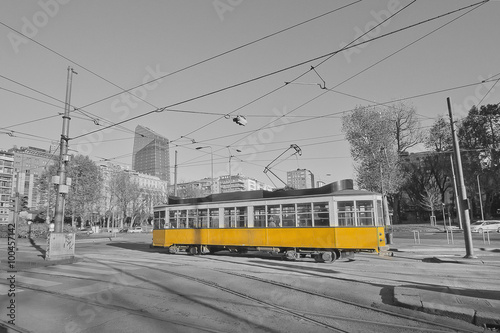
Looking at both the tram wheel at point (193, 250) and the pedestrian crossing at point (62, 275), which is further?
the tram wheel at point (193, 250)

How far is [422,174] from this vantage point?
164ft

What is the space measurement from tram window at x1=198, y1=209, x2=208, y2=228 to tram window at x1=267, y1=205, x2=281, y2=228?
3.68 metres

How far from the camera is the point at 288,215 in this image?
14070mm

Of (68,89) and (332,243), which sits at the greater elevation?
(68,89)

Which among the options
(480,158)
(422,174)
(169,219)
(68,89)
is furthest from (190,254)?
(422,174)

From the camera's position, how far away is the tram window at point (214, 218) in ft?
52.9

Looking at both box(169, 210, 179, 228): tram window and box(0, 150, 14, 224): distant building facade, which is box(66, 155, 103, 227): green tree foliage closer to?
box(169, 210, 179, 228): tram window

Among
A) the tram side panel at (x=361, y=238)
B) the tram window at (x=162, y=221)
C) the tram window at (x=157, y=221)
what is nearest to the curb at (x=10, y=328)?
the tram side panel at (x=361, y=238)

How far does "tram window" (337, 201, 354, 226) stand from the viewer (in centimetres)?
1286

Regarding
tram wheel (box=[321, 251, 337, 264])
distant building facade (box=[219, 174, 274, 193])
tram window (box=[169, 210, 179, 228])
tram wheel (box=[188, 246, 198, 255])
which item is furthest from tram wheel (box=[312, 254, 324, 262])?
distant building facade (box=[219, 174, 274, 193])

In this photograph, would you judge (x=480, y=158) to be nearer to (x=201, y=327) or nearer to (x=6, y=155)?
(x=201, y=327)

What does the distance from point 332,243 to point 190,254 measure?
7.98 metres

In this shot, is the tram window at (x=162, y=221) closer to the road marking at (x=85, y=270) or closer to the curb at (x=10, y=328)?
the road marking at (x=85, y=270)

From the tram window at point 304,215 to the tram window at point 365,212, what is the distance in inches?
78.6
